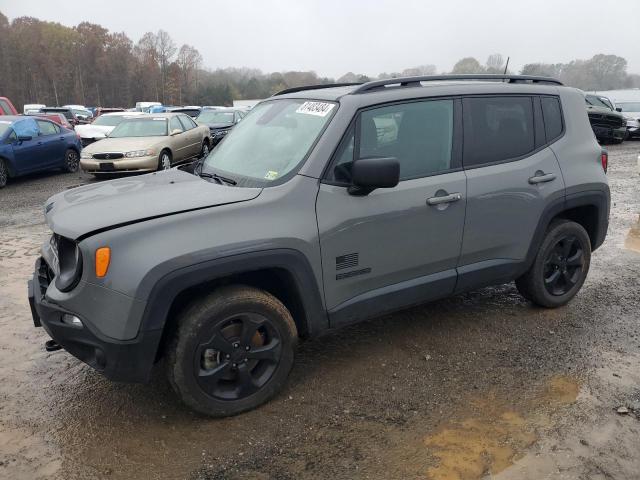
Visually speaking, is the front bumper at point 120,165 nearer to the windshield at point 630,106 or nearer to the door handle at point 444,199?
the door handle at point 444,199

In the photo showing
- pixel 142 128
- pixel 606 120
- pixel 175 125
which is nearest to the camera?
pixel 142 128

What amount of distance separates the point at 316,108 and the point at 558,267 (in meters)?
2.49

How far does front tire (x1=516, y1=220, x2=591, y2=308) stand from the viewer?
4.24 m

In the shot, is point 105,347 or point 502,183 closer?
point 105,347

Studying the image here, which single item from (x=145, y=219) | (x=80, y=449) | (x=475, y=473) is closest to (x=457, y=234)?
(x=475, y=473)

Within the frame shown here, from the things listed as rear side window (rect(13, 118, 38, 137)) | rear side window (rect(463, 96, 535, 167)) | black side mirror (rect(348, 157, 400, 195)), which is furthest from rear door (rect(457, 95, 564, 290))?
rear side window (rect(13, 118, 38, 137))

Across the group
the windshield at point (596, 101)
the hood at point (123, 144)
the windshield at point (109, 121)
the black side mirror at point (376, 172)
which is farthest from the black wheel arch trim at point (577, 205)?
the windshield at point (596, 101)

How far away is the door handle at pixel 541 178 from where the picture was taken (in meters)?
3.93

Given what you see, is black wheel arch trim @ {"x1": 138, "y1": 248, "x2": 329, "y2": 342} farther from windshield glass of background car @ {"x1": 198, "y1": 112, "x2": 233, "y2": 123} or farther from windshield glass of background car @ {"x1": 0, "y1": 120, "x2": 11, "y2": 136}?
windshield glass of background car @ {"x1": 198, "y1": 112, "x2": 233, "y2": 123}

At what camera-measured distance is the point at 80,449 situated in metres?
2.81

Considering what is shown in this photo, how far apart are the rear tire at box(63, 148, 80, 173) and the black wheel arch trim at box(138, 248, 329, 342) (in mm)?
12039

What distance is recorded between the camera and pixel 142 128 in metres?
12.9

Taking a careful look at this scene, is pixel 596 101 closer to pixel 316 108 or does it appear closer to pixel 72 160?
pixel 72 160

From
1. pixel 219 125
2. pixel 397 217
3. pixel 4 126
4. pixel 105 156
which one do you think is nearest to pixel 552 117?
pixel 397 217
